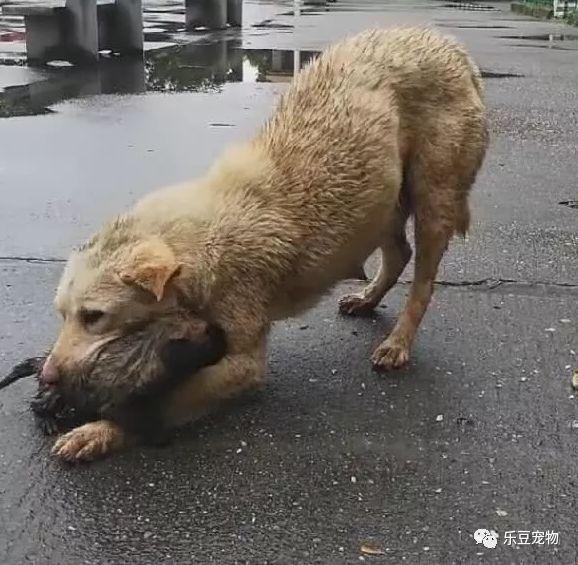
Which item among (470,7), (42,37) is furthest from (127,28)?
(470,7)

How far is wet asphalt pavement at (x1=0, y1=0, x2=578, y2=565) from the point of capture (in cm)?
301

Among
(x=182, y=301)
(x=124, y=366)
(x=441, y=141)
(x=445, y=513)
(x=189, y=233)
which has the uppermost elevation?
(x=441, y=141)

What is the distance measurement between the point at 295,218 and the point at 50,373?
115 centimetres

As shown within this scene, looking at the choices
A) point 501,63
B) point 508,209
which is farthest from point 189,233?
point 501,63

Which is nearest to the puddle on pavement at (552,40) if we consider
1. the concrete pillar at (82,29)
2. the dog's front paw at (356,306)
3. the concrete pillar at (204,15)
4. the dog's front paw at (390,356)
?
the concrete pillar at (204,15)

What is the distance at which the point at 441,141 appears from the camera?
4.18 meters

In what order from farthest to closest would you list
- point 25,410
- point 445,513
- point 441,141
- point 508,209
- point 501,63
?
point 501,63 → point 508,209 → point 441,141 → point 25,410 → point 445,513

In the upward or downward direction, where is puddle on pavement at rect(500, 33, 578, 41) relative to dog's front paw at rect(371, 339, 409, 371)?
upward

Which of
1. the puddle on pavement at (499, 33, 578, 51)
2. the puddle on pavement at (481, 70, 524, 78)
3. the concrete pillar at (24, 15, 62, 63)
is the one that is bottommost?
the puddle on pavement at (481, 70, 524, 78)

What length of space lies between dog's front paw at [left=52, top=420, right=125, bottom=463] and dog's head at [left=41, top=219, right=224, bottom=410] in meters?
0.12

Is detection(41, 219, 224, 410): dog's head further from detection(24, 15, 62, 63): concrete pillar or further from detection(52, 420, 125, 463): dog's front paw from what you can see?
detection(24, 15, 62, 63): concrete pillar

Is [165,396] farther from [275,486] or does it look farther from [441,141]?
[441,141]

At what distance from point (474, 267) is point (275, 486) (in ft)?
8.77

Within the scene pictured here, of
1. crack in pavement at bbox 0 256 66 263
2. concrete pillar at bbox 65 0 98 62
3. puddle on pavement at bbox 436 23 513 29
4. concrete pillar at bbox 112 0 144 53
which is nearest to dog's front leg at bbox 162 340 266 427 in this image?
crack in pavement at bbox 0 256 66 263
